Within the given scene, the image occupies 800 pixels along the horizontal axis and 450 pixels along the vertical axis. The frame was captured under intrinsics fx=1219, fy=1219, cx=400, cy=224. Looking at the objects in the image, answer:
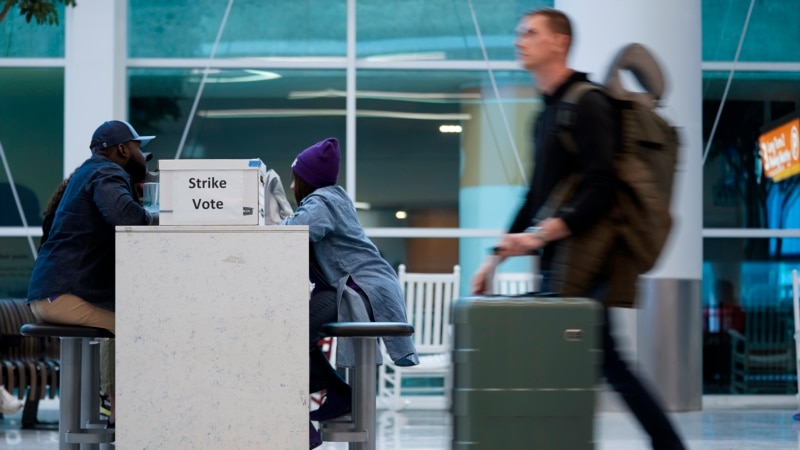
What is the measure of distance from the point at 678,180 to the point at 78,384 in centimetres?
533

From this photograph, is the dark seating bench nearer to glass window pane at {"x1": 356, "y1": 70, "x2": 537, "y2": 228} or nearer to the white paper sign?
glass window pane at {"x1": 356, "y1": 70, "x2": 537, "y2": 228}

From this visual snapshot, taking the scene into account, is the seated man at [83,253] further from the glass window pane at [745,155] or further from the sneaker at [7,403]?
the glass window pane at [745,155]

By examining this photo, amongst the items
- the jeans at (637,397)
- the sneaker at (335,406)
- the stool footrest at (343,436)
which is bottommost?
the stool footrest at (343,436)

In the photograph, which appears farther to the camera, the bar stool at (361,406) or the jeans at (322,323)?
the jeans at (322,323)

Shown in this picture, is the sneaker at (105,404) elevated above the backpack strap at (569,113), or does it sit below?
below

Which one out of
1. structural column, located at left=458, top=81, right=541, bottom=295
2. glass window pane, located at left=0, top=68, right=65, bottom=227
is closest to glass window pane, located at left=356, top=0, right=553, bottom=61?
structural column, located at left=458, top=81, right=541, bottom=295

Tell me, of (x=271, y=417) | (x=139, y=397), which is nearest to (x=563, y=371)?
(x=271, y=417)

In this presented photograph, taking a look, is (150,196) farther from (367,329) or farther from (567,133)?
(567,133)

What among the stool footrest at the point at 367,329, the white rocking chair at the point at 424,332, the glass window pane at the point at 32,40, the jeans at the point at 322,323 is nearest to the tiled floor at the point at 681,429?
the white rocking chair at the point at 424,332

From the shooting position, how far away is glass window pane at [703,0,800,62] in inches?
408

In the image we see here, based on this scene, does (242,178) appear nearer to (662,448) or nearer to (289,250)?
(289,250)

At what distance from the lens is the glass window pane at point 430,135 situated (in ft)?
33.2

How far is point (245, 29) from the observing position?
10.2 meters

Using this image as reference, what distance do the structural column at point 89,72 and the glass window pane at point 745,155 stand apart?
4.94 meters
